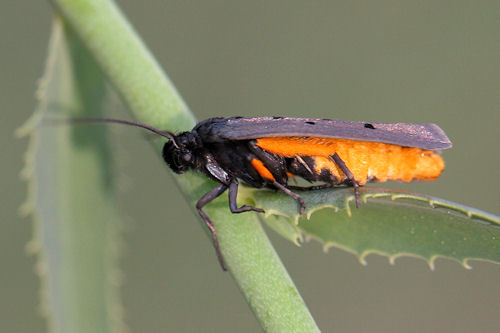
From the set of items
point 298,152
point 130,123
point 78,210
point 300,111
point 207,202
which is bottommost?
point 300,111

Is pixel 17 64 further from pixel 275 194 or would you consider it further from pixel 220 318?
pixel 275 194

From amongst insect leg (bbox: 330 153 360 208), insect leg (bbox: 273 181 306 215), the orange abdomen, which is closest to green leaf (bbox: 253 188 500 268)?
insect leg (bbox: 273 181 306 215)

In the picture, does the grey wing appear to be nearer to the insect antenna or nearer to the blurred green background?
the insect antenna

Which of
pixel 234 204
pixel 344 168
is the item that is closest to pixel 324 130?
pixel 344 168

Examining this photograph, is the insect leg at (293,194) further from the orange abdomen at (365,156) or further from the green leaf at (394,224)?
the orange abdomen at (365,156)

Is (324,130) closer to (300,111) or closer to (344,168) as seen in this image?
(344,168)

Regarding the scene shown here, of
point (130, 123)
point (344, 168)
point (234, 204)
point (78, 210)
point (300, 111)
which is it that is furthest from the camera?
point (300, 111)

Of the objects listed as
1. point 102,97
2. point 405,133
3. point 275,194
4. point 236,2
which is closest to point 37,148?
point 102,97
